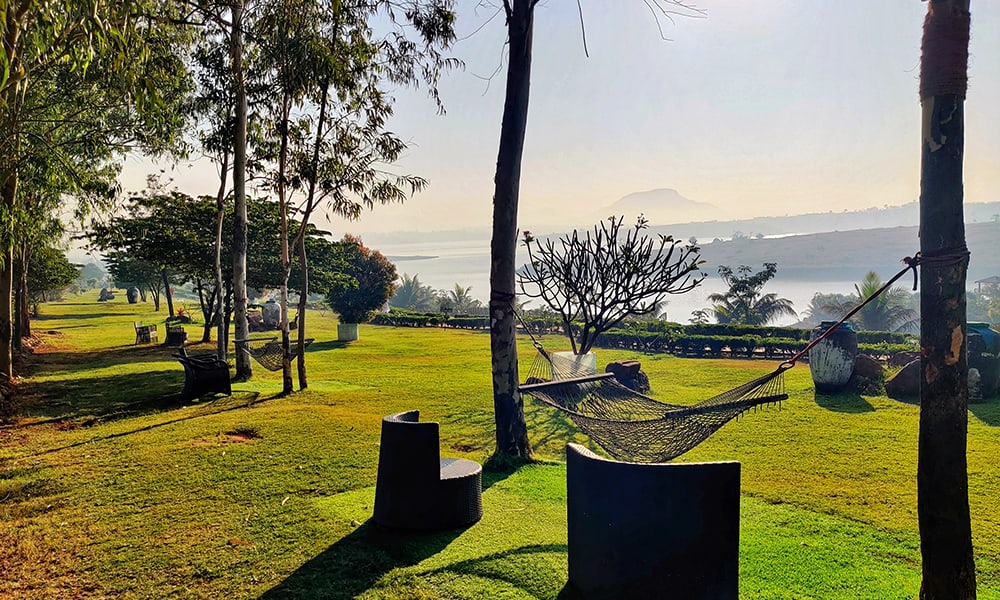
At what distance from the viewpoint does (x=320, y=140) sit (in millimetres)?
8969

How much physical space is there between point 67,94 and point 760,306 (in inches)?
924

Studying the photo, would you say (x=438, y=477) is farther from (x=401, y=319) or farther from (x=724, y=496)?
(x=401, y=319)

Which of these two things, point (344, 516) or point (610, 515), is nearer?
point (610, 515)

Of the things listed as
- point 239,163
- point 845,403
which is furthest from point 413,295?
point 845,403

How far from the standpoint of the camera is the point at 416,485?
12.3 feet

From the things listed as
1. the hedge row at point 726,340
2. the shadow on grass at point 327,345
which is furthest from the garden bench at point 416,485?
the shadow on grass at point 327,345

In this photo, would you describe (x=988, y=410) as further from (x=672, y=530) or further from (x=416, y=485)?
(x=416, y=485)

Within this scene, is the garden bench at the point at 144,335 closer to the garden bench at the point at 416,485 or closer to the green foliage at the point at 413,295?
the garden bench at the point at 416,485

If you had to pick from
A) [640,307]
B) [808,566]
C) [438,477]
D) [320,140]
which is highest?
[320,140]

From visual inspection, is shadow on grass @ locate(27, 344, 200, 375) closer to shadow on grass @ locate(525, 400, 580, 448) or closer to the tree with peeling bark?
shadow on grass @ locate(525, 400, 580, 448)

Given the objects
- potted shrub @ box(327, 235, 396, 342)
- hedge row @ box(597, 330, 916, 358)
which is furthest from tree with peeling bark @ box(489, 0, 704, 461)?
potted shrub @ box(327, 235, 396, 342)

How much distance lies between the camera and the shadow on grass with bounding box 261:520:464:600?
3012 mm

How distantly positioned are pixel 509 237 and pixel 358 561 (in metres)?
3.14

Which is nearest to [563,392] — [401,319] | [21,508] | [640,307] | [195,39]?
[21,508]
